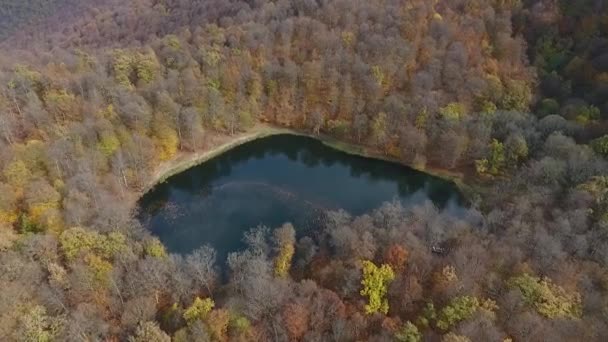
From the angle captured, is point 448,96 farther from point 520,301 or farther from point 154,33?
point 154,33

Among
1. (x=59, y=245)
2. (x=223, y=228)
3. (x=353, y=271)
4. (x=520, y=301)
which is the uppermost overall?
(x=520, y=301)

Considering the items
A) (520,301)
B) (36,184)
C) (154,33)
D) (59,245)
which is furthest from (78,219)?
(154,33)

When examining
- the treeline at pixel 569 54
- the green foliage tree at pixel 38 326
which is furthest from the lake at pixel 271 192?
the treeline at pixel 569 54

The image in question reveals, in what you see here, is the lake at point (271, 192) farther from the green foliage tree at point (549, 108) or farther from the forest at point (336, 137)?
the green foliage tree at point (549, 108)

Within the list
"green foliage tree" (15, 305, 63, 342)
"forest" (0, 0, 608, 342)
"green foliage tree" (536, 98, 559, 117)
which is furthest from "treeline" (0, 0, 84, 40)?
"green foliage tree" (536, 98, 559, 117)

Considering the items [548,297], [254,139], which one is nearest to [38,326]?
[548,297]
